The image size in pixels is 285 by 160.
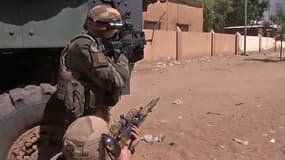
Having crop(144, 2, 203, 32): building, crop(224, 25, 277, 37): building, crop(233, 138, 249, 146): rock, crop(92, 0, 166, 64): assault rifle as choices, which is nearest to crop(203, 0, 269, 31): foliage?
crop(224, 25, 277, 37): building

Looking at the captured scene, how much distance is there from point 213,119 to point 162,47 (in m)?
15.5

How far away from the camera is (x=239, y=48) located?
36.1m

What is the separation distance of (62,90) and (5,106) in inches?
15.3

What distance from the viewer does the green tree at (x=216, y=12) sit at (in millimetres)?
48575

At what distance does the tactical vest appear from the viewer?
372cm

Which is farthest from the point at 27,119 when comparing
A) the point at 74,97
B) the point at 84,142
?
the point at 84,142

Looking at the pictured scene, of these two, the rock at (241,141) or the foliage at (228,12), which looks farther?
the foliage at (228,12)

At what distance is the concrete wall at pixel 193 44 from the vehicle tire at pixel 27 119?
70.0ft

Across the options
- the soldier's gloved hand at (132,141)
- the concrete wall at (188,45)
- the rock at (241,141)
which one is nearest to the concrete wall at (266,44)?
the concrete wall at (188,45)

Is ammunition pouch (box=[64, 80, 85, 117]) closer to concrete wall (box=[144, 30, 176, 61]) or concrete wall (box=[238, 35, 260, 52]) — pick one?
concrete wall (box=[144, 30, 176, 61])

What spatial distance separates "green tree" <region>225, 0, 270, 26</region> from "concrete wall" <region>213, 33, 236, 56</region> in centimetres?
2514

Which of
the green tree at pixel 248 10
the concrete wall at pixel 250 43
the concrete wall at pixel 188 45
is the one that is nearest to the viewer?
the concrete wall at pixel 188 45

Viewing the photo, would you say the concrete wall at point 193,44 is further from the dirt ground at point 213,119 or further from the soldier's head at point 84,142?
the soldier's head at point 84,142

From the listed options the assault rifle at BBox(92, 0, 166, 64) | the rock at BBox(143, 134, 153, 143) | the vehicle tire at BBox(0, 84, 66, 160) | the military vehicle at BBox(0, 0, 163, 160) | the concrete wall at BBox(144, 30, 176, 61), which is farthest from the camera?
the concrete wall at BBox(144, 30, 176, 61)
